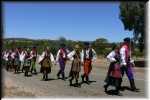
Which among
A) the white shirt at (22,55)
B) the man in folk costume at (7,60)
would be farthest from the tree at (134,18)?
the white shirt at (22,55)

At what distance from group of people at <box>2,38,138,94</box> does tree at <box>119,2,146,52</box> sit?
15275 millimetres

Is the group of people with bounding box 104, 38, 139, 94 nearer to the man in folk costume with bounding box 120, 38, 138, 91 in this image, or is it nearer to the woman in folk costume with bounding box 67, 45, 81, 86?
the man in folk costume with bounding box 120, 38, 138, 91

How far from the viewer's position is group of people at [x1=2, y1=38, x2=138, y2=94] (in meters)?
14.8

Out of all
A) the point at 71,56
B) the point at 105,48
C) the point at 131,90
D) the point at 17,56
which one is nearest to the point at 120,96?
the point at 131,90

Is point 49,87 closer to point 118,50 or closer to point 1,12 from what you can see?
point 118,50

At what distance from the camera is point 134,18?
4247 centimetres

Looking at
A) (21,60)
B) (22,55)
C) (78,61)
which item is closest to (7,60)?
(21,60)

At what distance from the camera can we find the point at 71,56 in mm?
17203

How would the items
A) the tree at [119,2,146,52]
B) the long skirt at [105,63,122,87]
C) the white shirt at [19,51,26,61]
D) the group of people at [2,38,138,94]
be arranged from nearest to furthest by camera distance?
the long skirt at [105,63,122,87]
the group of people at [2,38,138,94]
the white shirt at [19,51,26,61]
the tree at [119,2,146,52]

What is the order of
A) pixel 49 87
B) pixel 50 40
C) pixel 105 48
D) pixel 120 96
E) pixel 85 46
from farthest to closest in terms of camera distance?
pixel 105 48 → pixel 50 40 → pixel 85 46 → pixel 49 87 → pixel 120 96

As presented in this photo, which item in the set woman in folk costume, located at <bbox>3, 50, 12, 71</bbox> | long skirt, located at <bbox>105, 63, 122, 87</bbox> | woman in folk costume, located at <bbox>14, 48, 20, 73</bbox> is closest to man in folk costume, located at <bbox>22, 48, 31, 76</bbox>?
woman in folk costume, located at <bbox>14, 48, 20, 73</bbox>

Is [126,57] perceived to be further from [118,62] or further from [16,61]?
[16,61]

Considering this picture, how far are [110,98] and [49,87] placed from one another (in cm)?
385

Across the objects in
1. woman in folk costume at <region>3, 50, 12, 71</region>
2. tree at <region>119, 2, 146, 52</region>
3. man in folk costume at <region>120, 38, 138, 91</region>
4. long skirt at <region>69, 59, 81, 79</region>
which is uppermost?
tree at <region>119, 2, 146, 52</region>
